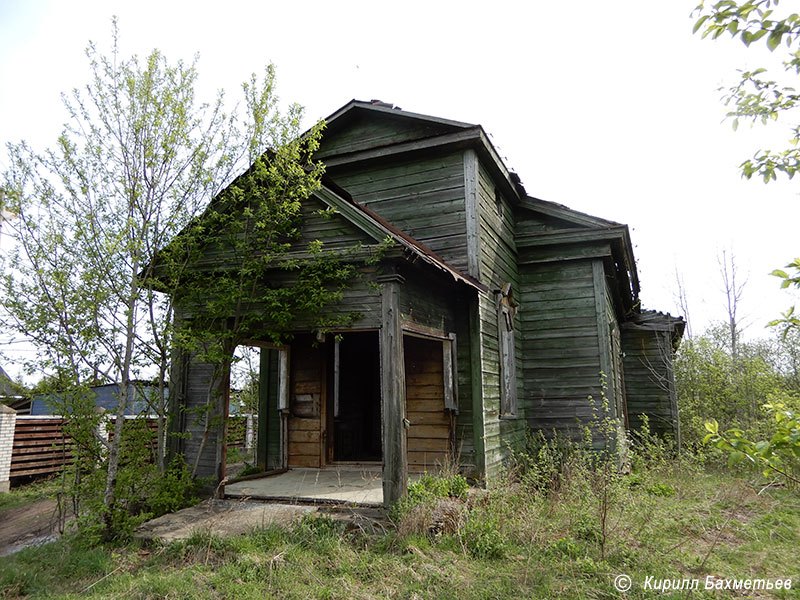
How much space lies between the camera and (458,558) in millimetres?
5262

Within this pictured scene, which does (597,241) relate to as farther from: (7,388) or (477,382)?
(7,388)

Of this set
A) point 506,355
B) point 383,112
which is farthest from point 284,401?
point 383,112

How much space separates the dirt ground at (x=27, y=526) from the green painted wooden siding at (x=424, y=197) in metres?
6.88

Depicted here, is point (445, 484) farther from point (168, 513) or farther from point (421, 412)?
point (168, 513)

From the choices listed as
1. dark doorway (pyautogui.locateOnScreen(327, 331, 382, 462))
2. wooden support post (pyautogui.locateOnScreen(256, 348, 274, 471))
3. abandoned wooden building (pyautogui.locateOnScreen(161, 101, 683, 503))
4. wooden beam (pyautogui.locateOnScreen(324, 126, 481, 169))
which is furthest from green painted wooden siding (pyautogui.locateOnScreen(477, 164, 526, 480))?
wooden support post (pyautogui.locateOnScreen(256, 348, 274, 471))

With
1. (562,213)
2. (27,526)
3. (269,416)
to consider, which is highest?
(562,213)

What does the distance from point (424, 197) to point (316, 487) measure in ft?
17.4

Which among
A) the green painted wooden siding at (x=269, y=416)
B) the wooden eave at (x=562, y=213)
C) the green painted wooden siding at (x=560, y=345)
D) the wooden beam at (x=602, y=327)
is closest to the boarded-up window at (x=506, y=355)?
the green painted wooden siding at (x=560, y=345)

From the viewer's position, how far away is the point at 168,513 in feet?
21.4

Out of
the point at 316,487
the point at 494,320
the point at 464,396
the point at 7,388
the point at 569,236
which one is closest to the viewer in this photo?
the point at 7,388

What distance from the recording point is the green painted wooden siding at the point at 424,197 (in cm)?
873

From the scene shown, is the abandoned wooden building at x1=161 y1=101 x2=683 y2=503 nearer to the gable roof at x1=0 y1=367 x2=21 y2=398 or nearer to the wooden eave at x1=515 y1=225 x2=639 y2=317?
the wooden eave at x1=515 y1=225 x2=639 y2=317

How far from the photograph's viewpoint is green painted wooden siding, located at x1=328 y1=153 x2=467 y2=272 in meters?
8.73

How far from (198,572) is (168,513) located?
193 cm
